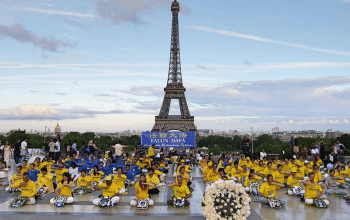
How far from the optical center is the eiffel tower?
214 feet

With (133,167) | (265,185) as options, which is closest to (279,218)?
(265,185)

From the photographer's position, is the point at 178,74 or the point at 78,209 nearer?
the point at 78,209

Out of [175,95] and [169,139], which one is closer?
[169,139]

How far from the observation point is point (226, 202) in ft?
26.1

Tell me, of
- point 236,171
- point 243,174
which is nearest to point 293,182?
point 243,174

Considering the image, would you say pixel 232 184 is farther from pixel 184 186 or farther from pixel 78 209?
pixel 78 209

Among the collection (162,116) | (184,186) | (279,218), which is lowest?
(279,218)

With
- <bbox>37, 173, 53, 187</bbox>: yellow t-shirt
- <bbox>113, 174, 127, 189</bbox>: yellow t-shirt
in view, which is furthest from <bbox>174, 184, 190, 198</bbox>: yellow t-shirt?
<bbox>37, 173, 53, 187</bbox>: yellow t-shirt

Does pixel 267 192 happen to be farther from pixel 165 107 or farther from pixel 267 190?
pixel 165 107

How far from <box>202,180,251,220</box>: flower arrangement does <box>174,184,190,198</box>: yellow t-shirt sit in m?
3.19

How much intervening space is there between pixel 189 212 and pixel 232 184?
3095 millimetres

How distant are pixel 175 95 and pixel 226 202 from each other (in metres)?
59.7

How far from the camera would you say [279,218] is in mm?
10016

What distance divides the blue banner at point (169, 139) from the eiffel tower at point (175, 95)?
Result: 37.8 m
